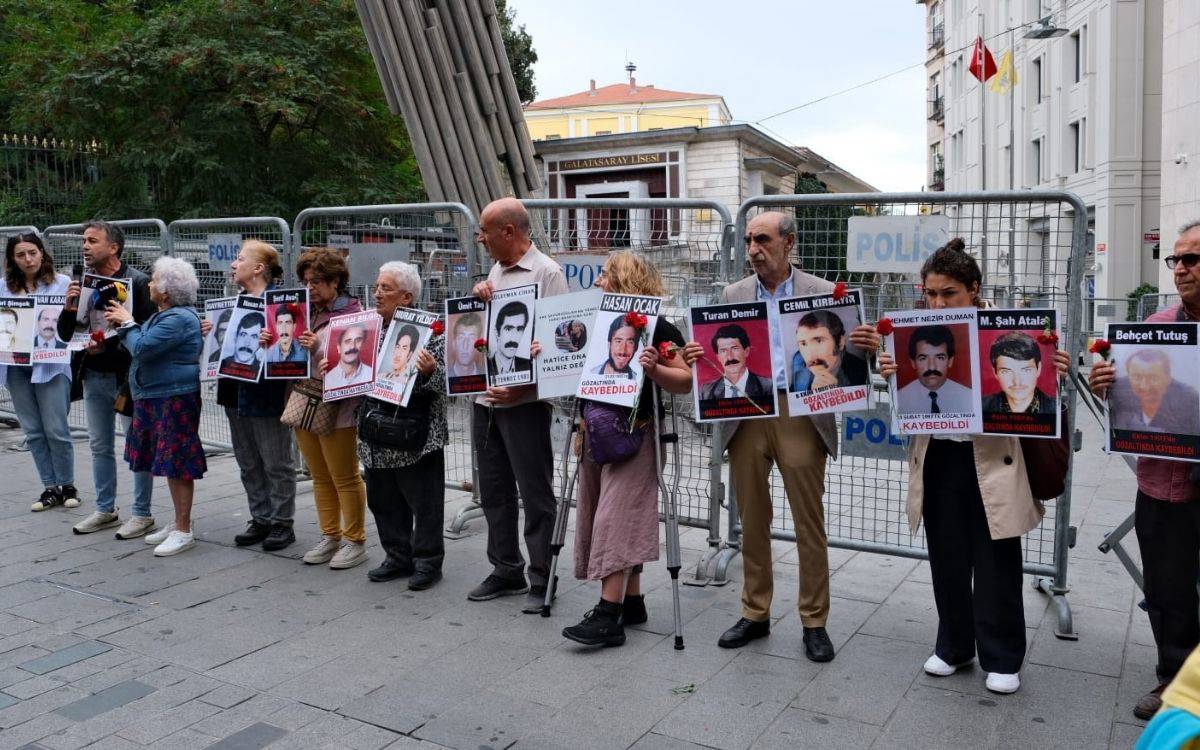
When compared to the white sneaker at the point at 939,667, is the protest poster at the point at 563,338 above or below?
above

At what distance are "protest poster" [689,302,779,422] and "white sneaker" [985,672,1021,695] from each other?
141 cm

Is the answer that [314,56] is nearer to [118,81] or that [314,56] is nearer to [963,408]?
[118,81]

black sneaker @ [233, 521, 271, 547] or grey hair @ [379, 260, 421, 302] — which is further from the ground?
grey hair @ [379, 260, 421, 302]

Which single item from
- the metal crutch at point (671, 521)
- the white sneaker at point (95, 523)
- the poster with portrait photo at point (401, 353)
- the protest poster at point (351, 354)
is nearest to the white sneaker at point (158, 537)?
the white sneaker at point (95, 523)

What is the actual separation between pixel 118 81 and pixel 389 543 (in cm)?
1553

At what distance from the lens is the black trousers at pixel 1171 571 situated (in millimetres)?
3820

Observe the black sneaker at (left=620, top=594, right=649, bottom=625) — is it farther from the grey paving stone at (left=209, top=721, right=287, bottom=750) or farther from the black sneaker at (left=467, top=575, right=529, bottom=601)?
the grey paving stone at (left=209, top=721, right=287, bottom=750)

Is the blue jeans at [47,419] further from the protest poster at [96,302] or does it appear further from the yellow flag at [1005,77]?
the yellow flag at [1005,77]

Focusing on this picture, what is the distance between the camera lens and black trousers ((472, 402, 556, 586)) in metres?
5.39

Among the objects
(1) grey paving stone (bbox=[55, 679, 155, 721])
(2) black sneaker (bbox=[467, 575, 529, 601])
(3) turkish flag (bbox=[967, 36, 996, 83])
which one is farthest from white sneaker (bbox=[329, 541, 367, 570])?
(3) turkish flag (bbox=[967, 36, 996, 83])

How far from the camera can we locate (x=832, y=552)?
6371 mm

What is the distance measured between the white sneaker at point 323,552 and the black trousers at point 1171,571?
4.40m

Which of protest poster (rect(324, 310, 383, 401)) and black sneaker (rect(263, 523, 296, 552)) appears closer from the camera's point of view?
protest poster (rect(324, 310, 383, 401))

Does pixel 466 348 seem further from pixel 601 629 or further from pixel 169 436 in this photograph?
pixel 169 436
